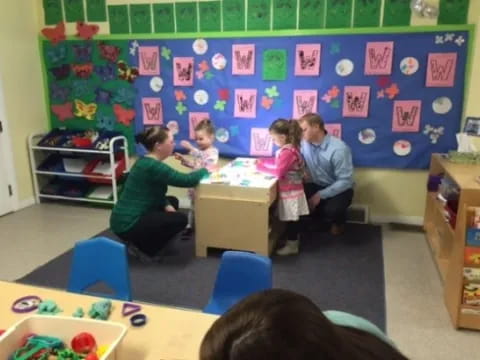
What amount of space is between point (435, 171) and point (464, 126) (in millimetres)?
416

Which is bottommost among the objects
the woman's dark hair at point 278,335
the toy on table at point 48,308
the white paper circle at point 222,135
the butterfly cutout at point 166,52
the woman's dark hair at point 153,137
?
the toy on table at point 48,308

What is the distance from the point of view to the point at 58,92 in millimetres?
4594

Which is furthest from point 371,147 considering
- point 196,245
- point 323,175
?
point 196,245

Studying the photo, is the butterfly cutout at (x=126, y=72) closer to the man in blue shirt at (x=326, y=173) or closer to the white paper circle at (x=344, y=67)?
the man in blue shirt at (x=326, y=173)

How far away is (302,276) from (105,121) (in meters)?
2.61

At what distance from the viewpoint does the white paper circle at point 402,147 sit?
3807 millimetres

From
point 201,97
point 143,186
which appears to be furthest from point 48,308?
point 201,97

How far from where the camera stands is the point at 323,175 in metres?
3.80

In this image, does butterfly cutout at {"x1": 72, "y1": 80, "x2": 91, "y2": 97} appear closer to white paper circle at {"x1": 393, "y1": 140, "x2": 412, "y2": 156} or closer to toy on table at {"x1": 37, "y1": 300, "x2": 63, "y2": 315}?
white paper circle at {"x1": 393, "y1": 140, "x2": 412, "y2": 156}

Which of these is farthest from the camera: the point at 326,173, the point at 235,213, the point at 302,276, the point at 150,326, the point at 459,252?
the point at 326,173

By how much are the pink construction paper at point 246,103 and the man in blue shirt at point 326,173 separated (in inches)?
20.1

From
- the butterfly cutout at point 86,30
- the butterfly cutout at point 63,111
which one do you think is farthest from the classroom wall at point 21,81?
the butterfly cutout at point 86,30

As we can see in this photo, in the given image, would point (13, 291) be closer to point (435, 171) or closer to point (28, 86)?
point (435, 171)

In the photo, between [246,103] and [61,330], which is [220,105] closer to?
[246,103]
